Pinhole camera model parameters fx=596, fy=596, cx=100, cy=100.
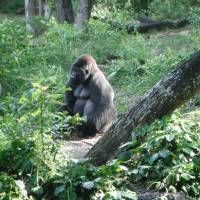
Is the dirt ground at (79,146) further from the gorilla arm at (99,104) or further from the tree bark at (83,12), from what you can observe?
the tree bark at (83,12)

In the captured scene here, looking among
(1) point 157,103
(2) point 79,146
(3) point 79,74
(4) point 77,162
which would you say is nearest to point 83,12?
(3) point 79,74

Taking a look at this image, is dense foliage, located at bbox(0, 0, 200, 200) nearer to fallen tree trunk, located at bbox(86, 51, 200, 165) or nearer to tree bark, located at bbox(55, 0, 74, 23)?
fallen tree trunk, located at bbox(86, 51, 200, 165)

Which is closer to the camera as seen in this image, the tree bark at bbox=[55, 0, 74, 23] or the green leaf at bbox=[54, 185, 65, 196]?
the green leaf at bbox=[54, 185, 65, 196]

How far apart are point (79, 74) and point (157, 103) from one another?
255 cm

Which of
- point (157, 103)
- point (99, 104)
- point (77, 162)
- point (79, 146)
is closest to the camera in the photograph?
point (77, 162)

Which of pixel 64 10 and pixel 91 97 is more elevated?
pixel 91 97

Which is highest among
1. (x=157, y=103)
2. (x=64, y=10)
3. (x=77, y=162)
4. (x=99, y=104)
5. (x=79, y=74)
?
(x=157, y=103)

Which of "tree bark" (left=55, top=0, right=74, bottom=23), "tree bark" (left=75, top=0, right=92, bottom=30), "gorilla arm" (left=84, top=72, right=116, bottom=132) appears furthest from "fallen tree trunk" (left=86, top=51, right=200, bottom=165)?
"tree bark" (left=55, top=0, right=74, bottom=23)

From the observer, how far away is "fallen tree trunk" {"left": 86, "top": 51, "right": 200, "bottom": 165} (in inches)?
211

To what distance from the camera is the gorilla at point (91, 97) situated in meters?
7.80

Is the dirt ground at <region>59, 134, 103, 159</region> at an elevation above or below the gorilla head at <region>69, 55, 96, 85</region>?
below

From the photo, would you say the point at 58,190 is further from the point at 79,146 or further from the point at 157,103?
the point at 79,146

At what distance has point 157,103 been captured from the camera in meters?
5.47

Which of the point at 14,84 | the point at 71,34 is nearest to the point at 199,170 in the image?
the point at 14,84
